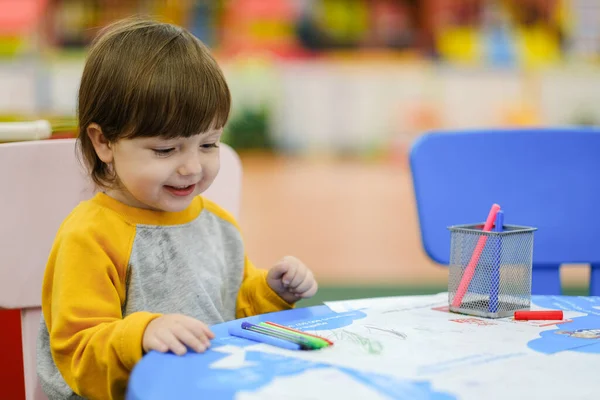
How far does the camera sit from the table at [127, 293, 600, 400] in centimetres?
56

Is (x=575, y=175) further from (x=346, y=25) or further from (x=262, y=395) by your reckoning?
(x=346, y=25)

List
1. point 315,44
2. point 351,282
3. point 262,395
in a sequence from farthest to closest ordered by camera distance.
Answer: point 315,44 < point 351,282 < point 262,395

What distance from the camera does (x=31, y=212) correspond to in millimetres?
960

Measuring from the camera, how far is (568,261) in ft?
3.94

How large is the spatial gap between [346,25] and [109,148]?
18.5ft

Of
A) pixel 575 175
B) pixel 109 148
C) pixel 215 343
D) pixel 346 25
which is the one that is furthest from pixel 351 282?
pixel 346 25

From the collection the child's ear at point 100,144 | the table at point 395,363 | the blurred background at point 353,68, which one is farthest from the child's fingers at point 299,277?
the blurred background at point 353,68

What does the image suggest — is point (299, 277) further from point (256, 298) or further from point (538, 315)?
point (538, 315)

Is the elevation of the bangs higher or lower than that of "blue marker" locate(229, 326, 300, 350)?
higher

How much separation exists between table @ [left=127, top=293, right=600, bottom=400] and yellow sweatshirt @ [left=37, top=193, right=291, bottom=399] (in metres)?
0.11

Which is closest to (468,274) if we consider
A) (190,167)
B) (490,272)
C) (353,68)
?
(490,272)

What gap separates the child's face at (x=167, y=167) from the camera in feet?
2.79

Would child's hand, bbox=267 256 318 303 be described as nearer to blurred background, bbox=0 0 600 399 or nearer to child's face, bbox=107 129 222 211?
child's face, bbox=107 129 222 211

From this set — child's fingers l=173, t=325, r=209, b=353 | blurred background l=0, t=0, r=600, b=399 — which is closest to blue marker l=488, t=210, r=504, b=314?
child's fingers l=173, t=325, r=209, b=353
